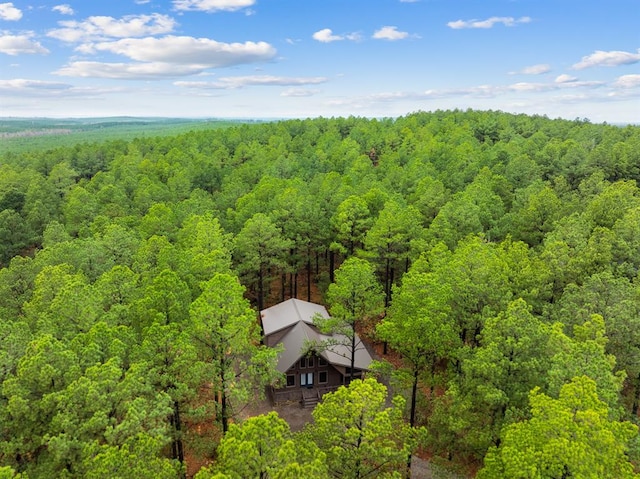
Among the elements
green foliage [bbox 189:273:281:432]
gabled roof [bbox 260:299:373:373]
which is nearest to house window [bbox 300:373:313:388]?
gabled roof [bbox 260:299:373:373]

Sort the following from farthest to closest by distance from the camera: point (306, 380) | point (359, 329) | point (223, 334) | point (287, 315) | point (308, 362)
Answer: point (359, 329)
point (287, 315)
point (306, 380)
point (308, 362)
point (223, 334)

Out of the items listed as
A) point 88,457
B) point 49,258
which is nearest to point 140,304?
point 88,457

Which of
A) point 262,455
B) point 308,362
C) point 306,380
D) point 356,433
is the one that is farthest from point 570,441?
point 306,380

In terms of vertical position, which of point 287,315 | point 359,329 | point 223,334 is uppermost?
point 223,334

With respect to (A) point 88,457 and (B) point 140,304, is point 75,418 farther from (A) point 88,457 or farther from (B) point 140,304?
(B) point 140,304

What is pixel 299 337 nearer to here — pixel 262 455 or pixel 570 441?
pixel 262 455

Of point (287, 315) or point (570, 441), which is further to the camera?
point (287, 315)

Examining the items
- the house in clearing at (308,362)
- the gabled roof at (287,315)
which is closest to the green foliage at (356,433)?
the house in clearing at (308,362)

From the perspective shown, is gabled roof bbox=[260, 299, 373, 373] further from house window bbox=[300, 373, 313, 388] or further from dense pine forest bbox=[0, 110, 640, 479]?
dense pine forest bbox=[0, 110, 640, 479]
